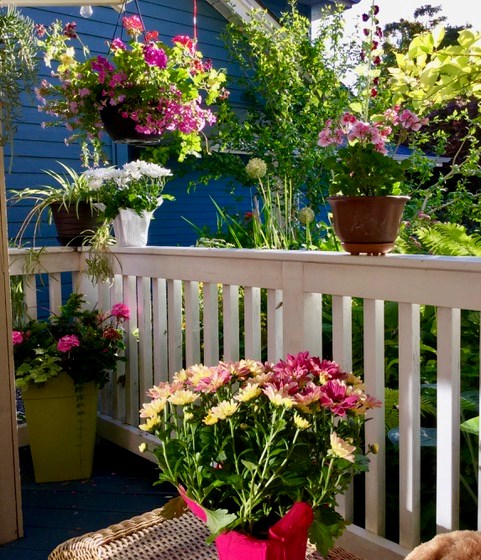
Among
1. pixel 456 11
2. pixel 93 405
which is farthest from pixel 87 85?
pixel 456 11

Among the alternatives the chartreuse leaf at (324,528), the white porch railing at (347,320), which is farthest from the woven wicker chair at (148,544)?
the white porch railing at (347,320)

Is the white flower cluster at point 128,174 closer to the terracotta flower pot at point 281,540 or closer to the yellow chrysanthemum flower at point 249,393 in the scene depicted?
the yellow chrysanthemum flower at point 249,393

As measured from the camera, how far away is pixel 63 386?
2.94 m

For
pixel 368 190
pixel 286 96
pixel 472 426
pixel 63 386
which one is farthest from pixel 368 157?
pixel 286 96

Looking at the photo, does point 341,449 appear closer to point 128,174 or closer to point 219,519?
point 219,519

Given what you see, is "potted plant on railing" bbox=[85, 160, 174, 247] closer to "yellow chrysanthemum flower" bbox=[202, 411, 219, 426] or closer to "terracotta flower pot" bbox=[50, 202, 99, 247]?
"terracotta flower pot" bbox=[50, 202, 99, 247]

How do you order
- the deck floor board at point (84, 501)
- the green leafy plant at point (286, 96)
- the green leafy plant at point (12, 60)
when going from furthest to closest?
1. the green leafy plant at point (286, 96)
2. the deck floor board at point (84, 501)
3. the green leafy plant at point (12, 60)

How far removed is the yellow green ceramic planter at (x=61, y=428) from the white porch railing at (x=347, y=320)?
0.22 m

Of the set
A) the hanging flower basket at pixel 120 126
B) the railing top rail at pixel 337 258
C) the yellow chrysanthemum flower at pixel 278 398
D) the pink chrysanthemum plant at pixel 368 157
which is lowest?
the yellow chrysanthemum flower at pixel 278 398

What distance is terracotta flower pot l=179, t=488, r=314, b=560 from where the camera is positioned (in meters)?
1.26

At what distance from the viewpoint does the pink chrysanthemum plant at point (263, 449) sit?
1.28 m

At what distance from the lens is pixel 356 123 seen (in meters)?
2.06

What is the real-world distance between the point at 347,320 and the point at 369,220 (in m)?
0.34

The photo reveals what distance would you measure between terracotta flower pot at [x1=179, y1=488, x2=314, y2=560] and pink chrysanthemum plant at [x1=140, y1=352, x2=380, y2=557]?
30mm
